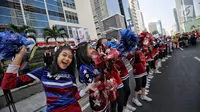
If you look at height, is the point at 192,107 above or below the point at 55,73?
below

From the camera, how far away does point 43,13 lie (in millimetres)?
31141

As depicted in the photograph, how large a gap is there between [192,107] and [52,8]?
112ft

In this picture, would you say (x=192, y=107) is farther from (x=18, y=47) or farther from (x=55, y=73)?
(x=18, y=47)

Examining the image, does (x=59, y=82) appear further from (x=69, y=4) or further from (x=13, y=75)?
(x=69, y=4)

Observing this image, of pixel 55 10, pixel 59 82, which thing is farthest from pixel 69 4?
pixel 59 82

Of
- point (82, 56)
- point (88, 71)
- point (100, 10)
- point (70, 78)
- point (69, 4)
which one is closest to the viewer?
point (70, 78)

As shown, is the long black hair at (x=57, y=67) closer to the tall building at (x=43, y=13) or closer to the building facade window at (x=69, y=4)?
the tall building at (x=43, y=13)

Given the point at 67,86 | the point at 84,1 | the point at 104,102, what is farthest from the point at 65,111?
the point at 84,1

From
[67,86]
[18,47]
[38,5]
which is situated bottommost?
[67,86]

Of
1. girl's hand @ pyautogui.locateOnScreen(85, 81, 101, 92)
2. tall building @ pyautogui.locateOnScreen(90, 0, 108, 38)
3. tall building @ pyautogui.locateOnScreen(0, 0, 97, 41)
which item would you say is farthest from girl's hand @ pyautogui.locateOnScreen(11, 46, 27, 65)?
tall building @ pyautogui.locateOnScreen(90, 0, 108, 38)

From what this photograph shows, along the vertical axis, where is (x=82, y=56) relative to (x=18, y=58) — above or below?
below

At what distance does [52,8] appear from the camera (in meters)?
34.5

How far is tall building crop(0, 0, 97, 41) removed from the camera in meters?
24.7

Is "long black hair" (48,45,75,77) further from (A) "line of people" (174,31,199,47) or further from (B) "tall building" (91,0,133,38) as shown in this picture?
(B) "tall building" (91,0,133,38)
